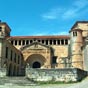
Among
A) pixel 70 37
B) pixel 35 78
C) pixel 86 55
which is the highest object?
pixel 70 37

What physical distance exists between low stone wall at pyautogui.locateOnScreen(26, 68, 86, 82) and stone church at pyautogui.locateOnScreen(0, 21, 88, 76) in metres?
14.2

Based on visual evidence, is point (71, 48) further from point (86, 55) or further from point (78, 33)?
point (86, 55)

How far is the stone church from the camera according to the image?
55469mm

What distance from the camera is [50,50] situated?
58.8 metres

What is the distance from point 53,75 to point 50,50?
1980 cm

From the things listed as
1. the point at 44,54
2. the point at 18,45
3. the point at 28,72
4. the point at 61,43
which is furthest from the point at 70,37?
the point at 28,72

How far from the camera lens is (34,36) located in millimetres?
→ 61875

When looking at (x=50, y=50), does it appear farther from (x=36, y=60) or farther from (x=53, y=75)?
(x=53, y=75)

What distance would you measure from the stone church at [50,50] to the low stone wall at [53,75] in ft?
46.5

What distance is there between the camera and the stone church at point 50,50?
182ft

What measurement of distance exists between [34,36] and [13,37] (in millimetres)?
4642

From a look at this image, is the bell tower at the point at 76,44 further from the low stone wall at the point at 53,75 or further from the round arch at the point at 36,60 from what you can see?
the low stone wall at the point at 53,75

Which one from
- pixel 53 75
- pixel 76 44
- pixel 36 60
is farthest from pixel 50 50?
pixel 53 75

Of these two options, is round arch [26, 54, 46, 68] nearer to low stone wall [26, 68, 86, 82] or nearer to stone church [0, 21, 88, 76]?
stone church [0, 21, 88, 76]
